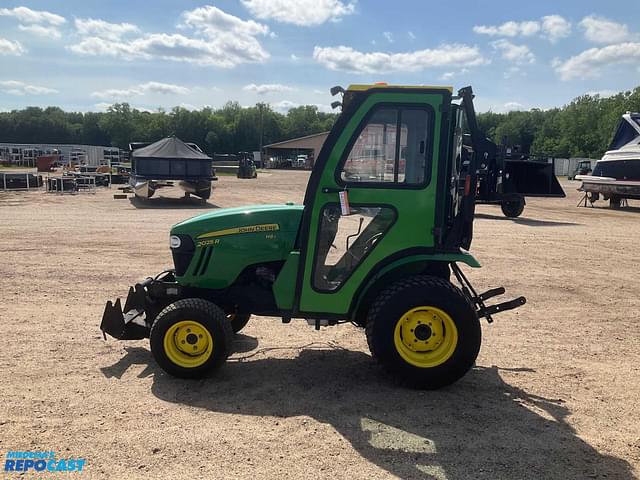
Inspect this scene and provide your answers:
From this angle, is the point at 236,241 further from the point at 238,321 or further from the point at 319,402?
the point at 319,402

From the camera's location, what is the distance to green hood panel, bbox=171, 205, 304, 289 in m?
4.39

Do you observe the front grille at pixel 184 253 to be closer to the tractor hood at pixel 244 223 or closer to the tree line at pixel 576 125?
the tractor hood at pixel 244 223

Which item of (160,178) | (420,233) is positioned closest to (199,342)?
(420,233)

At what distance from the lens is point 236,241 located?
4.41m

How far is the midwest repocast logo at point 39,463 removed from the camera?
120 inches

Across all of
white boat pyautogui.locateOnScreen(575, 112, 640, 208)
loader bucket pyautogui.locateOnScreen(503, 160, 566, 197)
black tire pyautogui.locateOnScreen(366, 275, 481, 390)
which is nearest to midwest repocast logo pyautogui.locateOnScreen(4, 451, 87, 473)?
black tire pyautogui.locateOnScreen(366, 275, 481, 390)

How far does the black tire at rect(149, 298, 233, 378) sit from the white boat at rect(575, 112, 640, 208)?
1900 cm

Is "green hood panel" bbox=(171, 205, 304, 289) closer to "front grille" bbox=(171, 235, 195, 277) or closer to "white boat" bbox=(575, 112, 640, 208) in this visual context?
"front grille" bbox=(171, 235, 195, 277)

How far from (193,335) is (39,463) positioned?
4.64 ft

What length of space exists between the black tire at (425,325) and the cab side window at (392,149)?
839 millimetres

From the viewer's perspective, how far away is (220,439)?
3.40 metres

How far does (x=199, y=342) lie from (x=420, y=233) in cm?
196

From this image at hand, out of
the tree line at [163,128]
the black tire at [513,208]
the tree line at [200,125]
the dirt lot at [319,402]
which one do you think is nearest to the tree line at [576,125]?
the tree line at [200,125]

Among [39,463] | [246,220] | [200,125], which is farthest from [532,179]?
[200,125]
